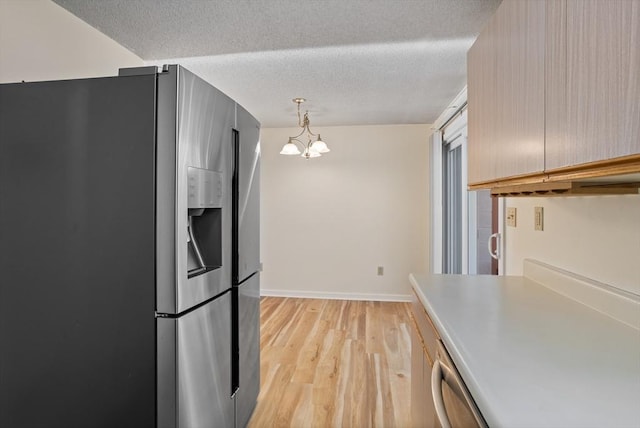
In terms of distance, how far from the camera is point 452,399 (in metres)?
0.94

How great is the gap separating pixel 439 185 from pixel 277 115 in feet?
7.01

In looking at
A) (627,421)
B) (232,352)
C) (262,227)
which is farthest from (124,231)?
(262,227)

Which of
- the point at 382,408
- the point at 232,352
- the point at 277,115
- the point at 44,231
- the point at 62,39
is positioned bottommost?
the point at 382,408

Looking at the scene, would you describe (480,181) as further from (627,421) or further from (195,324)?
(195,324)

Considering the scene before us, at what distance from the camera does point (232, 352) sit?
1.68 metres

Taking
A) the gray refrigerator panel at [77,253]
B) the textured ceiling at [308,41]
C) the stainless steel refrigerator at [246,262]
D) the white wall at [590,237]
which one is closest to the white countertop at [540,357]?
the white wall at [590,237]

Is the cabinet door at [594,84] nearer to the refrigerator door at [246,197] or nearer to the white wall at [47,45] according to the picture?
the refrigerator door at [246,197]

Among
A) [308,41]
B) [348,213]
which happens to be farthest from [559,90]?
[348,213]

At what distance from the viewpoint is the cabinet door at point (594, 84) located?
0.66 m

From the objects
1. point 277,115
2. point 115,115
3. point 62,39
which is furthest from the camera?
point 277,115

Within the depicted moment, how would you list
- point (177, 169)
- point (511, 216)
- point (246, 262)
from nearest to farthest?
point (177, 169), point (246, 262), point (511, 216)

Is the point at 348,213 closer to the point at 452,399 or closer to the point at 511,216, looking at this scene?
the point at 511,216

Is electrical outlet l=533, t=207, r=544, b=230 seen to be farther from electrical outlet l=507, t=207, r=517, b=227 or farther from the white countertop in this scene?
the white countertop

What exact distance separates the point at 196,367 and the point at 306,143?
3807mm
